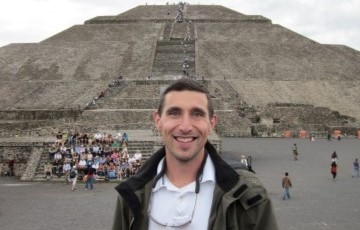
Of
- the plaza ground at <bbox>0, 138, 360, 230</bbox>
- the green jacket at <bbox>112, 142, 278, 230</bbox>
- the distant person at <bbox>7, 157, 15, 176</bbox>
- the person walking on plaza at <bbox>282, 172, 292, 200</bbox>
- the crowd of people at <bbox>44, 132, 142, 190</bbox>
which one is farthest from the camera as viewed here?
the distant person at <bbox>7, 157, 15, 176</bbox>

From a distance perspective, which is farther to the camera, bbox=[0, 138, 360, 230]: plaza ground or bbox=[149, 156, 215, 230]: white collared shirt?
bbox=[0, 138, 360, 230]: plaza ground

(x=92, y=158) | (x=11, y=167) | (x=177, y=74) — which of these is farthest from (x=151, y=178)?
(x=177, y=74)

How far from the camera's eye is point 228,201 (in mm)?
2826

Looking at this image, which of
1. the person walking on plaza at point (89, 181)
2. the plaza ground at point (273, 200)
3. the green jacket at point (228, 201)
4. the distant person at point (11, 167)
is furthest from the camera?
the distant person at point (11, 167)

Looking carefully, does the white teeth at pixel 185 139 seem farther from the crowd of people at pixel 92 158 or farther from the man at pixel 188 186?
the crowd of people at pixel 92 158

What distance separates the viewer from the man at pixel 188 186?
287 centimetres

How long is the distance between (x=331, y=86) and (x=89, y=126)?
28203 mm

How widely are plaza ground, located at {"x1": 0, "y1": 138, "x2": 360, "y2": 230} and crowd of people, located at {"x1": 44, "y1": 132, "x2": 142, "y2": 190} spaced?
82 cm

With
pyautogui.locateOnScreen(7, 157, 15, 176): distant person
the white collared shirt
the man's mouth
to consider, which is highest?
the man's mouth

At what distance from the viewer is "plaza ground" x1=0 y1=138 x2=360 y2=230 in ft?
39.7

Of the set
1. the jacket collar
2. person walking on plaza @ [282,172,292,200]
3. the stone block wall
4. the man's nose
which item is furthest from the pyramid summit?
the man's nose

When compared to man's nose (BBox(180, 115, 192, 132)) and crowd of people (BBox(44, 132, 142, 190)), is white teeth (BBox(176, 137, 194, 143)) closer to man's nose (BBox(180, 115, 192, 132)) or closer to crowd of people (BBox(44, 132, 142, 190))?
man's nose (BBox(180, 115, 192, 132))

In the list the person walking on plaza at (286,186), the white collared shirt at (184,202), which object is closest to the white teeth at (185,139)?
the white collared shirt at (184,202)

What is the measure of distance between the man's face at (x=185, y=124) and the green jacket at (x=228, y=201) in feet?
0.54
